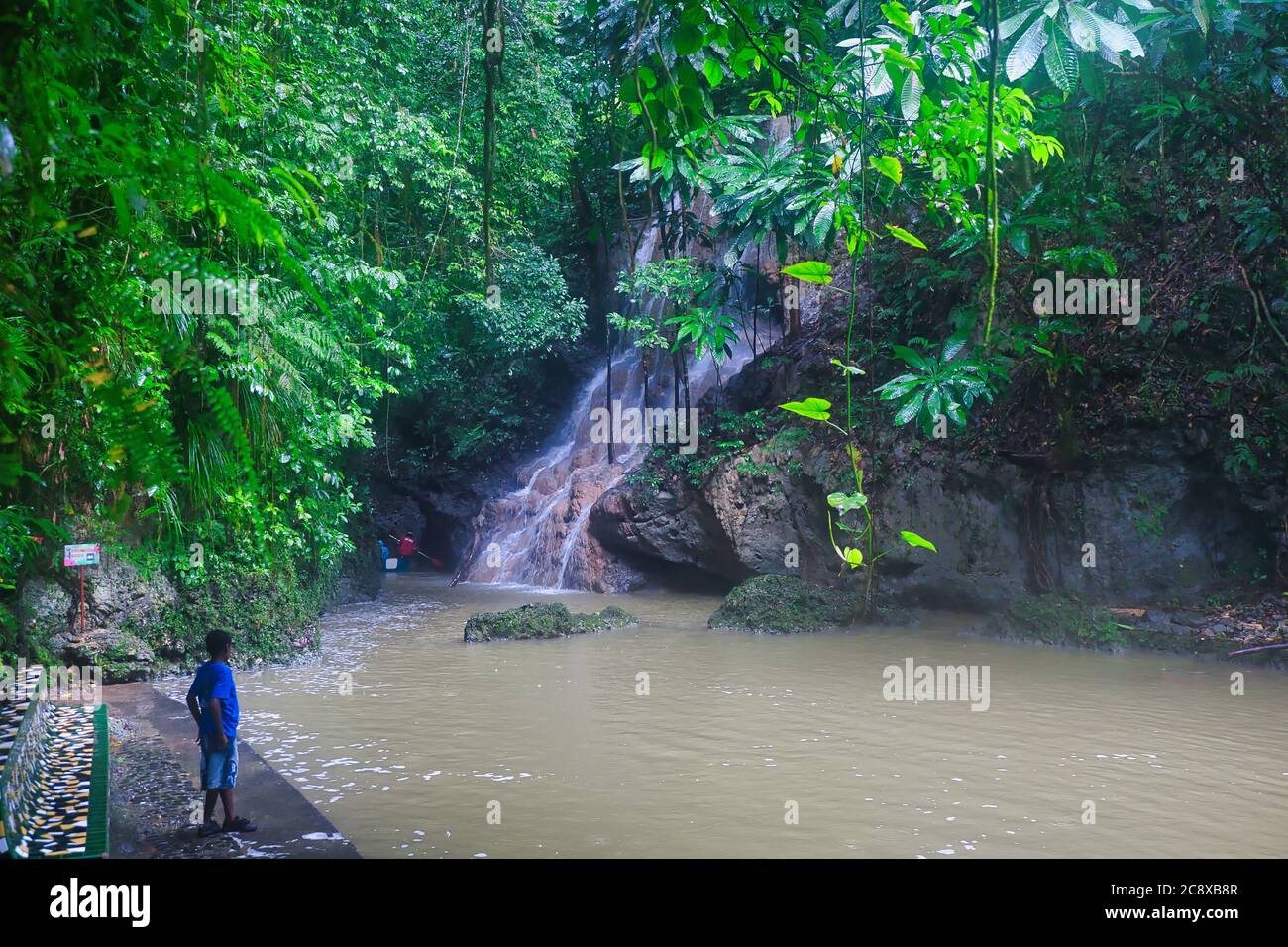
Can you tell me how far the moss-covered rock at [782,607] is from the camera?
1446 centimetres

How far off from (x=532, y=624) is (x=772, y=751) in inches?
266

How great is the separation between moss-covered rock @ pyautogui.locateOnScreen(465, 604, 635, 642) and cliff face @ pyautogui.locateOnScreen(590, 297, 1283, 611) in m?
3.67

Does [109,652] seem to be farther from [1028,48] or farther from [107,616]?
[1028,48]

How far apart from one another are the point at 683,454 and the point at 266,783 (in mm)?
13053

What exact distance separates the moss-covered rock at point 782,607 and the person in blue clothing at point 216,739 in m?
9.85

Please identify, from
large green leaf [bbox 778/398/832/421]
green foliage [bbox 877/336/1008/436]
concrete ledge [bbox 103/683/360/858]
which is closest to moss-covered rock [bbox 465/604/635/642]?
concrete ledge [bbox 103/683/360/858]

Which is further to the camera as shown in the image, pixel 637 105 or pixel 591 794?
pixel 591 794

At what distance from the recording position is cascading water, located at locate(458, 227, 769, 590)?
20750mm

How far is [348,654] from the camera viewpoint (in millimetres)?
13102

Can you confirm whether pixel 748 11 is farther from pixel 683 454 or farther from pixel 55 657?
pixel 683 454

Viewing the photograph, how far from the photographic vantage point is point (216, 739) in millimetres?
5551

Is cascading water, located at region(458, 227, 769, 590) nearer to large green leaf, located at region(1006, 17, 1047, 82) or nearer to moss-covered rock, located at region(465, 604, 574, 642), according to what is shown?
moss-covered rock, located at region(465, 604, 574, 642)

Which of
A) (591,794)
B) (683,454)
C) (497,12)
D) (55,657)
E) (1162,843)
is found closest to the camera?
(497,12)

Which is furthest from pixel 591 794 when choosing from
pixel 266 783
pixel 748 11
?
pixel 748 11
